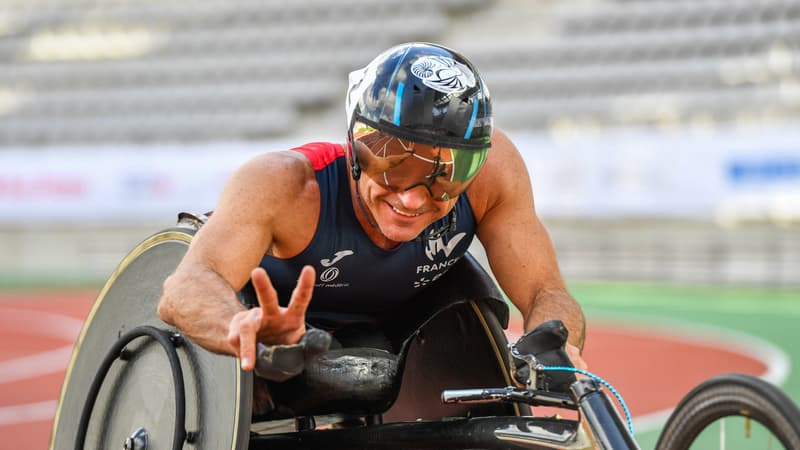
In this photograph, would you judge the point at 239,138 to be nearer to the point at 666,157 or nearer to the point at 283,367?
the point at 666,157

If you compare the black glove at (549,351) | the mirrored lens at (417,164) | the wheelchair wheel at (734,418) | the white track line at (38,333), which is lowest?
the white track line at (38,333)

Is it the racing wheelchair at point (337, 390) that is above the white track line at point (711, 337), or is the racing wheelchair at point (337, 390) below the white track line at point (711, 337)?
above

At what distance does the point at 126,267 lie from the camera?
3232 mm

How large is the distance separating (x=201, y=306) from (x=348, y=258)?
1.82 ft

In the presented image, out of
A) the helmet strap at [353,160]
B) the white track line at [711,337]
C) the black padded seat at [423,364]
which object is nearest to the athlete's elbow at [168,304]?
the black padded seat at [423,364]

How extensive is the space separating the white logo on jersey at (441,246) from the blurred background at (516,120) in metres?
5.29

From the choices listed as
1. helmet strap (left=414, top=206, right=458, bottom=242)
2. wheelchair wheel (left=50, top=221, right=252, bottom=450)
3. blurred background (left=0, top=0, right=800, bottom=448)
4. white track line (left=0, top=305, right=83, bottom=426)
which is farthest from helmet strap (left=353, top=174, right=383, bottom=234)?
blurred background (left=0, top=0, right=800, bottom=448)

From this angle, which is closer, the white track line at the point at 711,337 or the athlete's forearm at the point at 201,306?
the athlete's forearm at the point at 201,306

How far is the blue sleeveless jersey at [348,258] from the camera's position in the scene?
3150 millimetres

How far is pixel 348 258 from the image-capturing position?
317 centimetres

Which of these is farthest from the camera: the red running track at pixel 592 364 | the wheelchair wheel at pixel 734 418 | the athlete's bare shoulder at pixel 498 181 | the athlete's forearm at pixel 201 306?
the red running track at pixel 592 364

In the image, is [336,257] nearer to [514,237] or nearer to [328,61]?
[514,237]

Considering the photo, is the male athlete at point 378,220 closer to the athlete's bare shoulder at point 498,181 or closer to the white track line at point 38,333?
the athlete's bare shoulder at point 498,181

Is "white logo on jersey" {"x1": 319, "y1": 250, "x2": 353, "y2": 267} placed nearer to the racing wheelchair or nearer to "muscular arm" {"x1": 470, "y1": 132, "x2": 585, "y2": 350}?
the racing wheelchair
